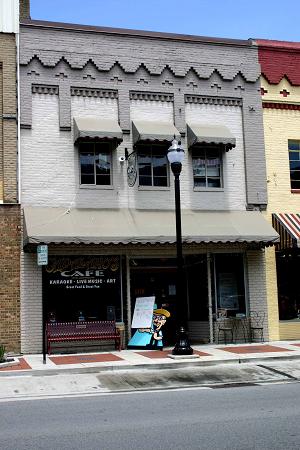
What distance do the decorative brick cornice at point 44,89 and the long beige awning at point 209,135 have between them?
4133mm

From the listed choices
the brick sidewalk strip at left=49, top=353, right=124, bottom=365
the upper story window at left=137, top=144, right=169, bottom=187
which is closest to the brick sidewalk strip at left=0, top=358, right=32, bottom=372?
the brick sidewalk strip at left=49, top=353, right=124, bottom=365

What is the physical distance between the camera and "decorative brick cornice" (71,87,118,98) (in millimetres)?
17719

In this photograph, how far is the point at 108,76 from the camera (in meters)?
18.1

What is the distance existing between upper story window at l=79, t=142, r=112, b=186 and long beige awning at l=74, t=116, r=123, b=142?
62 centimetres

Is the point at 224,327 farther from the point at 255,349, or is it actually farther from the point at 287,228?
the point at 287,228

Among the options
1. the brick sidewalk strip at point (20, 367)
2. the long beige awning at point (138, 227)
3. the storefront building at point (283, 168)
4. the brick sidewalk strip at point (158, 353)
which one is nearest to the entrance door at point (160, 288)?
the long beige awning at point (138, 227)

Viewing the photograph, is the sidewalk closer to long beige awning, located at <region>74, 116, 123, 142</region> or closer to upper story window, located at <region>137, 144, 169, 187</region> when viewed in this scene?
upper story window, located at <region>137, 144, 169, 187</region>

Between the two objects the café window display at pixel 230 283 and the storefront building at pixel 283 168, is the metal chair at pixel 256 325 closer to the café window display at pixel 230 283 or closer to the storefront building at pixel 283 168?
the café window display at pixel 230 283

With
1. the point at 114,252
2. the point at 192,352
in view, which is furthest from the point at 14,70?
the point at 192,352

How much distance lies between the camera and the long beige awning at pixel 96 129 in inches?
658

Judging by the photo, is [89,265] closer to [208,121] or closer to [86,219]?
[86,219]

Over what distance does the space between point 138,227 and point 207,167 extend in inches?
132

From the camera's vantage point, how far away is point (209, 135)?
17.9m

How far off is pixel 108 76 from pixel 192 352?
8538mm
